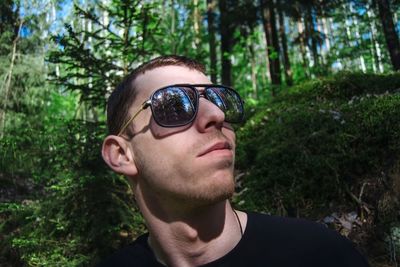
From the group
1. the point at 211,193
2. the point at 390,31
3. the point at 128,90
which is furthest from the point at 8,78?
the point at 211,193

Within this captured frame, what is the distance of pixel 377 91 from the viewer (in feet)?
18.9

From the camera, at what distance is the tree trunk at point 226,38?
11.3m

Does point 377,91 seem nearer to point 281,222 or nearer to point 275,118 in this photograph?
point 275,118

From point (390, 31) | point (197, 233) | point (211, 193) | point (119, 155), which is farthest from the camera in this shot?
point (390, 31)

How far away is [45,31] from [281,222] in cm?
1353

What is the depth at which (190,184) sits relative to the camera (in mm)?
1555

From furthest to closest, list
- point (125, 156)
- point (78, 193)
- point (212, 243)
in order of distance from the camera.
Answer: point (78, 193)
point (125, 156)
point (212, 243)

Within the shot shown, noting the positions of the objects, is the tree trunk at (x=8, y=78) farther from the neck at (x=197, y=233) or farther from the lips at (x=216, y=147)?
the lips at (x=216, y=147)

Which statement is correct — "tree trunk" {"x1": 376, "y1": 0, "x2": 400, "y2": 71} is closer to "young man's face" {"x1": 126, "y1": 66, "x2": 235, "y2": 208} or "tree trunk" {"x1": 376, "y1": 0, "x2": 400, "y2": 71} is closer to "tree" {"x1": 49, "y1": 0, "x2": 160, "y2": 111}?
"tree" {"x1": 49, "y1": 0, "x2": 160, "y2": 111}

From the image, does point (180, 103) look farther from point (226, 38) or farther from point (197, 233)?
point (226, 38)

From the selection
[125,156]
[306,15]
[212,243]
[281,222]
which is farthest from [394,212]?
[306,15]

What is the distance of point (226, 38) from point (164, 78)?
1053 cm

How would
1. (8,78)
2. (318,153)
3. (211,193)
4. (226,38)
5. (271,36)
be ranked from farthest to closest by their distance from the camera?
(226,38)
(8,78)
(271,36)
(318,153)
(211,193)

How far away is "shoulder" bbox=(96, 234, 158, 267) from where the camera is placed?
1775 millimetres
